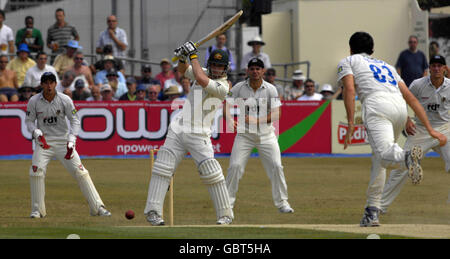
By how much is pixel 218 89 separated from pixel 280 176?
310 cm

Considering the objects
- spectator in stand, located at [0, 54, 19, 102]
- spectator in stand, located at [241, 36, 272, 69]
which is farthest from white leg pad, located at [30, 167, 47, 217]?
spectator in stand, located at [241, 36, 272, 69]

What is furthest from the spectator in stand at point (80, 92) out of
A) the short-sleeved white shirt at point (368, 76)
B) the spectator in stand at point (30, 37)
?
the short-sleeved white shirt at point (368, 76)

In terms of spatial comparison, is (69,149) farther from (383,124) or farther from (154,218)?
(383,124)

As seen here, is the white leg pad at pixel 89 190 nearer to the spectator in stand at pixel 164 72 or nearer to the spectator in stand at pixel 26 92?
the spectator in stand at pixel 26 92

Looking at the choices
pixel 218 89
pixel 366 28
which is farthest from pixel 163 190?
pixel 366 28

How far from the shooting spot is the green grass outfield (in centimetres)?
1088

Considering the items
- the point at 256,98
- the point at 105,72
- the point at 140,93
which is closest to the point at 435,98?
the point at 256,98

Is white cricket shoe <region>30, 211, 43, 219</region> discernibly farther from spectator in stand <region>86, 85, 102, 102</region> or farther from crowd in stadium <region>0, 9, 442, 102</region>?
spectator in stand <region>86, 85, 102, 102</region>

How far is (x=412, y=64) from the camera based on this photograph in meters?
24.1

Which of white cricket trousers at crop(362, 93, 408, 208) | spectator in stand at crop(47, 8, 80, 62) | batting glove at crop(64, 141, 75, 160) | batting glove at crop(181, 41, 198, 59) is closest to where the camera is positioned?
white cricket trousers at crop(362, 93, 408, 208)

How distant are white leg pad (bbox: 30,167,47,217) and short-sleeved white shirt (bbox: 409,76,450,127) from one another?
19.5 ft

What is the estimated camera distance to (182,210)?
1513cm

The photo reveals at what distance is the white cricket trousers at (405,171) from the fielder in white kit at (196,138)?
2.69 m

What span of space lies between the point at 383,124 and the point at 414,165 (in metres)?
0.83
